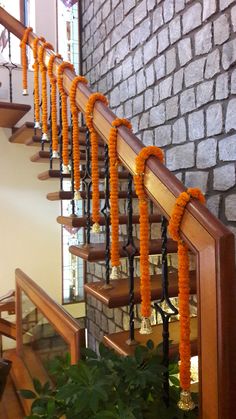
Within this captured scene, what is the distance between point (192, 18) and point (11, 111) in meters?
1.50

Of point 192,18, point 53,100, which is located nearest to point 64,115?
point 53,100

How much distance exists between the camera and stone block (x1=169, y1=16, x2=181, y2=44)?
86.7 inches

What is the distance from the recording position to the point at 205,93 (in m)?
1.96

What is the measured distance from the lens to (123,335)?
1.42m

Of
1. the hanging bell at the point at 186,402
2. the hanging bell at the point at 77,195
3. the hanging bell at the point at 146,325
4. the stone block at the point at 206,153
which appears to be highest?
the stone block at the point at 206,153

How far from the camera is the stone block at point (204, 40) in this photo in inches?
75.5

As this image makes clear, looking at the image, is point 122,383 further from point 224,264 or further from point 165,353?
point 224,264

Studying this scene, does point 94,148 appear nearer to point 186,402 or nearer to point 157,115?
point 157,115

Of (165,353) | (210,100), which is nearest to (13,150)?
(210,100)

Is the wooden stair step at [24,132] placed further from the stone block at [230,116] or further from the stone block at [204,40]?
the stone block at [230,116]

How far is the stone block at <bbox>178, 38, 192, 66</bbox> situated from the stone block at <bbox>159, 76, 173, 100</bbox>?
15 centimetres

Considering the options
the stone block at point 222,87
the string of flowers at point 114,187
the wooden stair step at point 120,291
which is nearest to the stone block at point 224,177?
the stone block at point 222,87

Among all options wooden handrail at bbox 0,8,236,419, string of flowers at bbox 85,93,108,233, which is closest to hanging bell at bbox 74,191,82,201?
string of flowers at bbox 85,93,108,233

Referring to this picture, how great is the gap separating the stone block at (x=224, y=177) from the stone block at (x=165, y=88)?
745 mm
